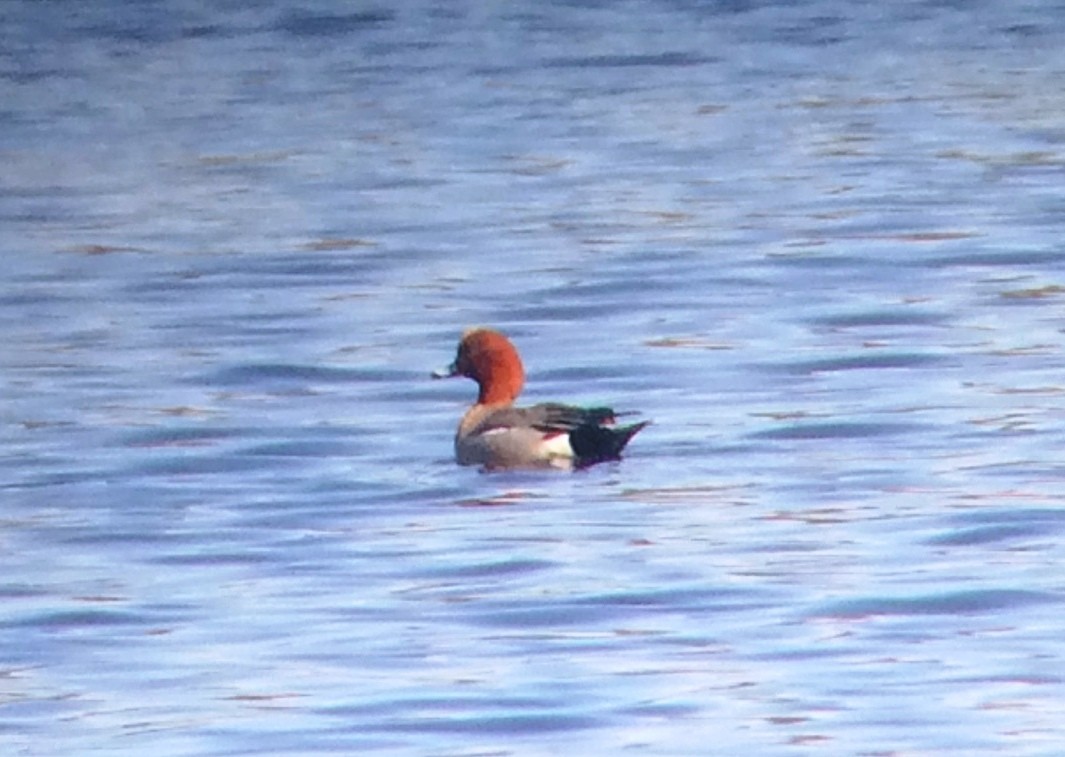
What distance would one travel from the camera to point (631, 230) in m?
15.5

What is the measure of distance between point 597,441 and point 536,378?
6.85ft

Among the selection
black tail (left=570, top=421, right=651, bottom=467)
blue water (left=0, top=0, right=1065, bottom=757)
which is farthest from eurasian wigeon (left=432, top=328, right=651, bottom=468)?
blue water (left=0, top=0, right=1065, bottom=757)

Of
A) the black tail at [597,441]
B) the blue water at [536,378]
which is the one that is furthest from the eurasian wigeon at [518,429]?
the blue water at [536,378]

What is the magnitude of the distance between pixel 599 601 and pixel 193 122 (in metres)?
11.4

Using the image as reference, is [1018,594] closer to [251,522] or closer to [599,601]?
[599,601]

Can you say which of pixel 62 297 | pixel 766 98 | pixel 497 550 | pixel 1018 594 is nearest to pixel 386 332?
pixel 62 297

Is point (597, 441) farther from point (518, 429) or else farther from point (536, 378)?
point (536, 378)

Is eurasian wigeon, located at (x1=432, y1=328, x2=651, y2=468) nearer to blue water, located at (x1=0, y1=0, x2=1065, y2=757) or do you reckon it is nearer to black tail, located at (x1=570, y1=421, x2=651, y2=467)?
black tail, located at (x1=570, y1=421, x2=651, y2=467)

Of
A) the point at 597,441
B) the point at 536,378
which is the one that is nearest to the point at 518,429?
the point at 597,441

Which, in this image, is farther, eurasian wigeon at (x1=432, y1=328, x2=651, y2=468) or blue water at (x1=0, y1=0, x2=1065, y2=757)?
eurasian wigeon at (x1=432, y1=328, x2=651, y2=468)

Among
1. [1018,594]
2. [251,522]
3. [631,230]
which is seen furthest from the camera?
[631,230]

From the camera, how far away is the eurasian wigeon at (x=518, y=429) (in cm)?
982

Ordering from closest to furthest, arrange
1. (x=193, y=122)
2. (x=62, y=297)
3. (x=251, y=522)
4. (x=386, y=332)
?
(x=251, y=522) < (x=386, y=332) < (x=62, y=297) < (x=193, y=122)

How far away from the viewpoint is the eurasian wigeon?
982cm
